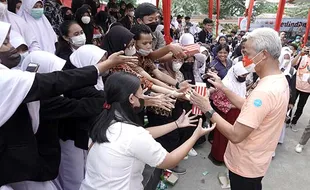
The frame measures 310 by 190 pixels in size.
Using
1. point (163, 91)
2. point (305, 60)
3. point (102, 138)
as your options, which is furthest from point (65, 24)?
point (305, 60)

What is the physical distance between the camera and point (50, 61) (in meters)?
1.66

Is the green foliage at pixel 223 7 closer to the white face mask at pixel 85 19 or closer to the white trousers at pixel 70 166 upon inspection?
the white face mask at pixel 85 19

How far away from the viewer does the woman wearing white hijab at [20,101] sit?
3.75ft

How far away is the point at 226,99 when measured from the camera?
323 centimetres

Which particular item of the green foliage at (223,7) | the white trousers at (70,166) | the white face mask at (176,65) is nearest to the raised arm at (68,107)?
the white trousers at (70,166)

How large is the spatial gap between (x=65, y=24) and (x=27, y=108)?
4.50 feet

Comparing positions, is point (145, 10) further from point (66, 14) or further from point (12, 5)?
point (66, 14)

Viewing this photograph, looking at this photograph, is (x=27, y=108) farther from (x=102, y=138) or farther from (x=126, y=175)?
(x=126, y=175)

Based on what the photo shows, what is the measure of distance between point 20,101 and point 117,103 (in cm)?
47

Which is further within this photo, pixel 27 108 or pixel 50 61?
pixel 50 61

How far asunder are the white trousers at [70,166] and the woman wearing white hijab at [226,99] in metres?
1.91

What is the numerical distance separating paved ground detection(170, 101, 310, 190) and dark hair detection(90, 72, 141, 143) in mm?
1858

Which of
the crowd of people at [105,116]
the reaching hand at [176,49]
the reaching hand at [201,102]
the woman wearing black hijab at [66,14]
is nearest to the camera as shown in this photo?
the crowd of people at [105,116]

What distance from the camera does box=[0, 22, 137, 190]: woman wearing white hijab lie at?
1.14 metres
